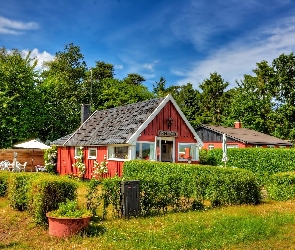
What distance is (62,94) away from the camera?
180 ft

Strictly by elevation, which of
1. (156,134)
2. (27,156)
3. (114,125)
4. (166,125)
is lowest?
(27,156)

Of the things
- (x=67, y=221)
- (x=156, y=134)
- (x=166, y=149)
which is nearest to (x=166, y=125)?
(x=156, y=134)

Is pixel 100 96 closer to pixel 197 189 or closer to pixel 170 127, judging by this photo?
pixel 170 127

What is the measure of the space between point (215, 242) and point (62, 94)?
48564 millimetres

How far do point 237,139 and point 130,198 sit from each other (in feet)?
103

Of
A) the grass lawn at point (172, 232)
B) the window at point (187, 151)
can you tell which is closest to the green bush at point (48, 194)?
the grass lawn at point (172, 232)

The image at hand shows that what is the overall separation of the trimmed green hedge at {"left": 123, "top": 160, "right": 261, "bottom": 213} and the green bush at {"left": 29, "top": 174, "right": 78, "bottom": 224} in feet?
9.15

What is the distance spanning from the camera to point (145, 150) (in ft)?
80.0

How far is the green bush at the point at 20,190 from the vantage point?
13.0 m

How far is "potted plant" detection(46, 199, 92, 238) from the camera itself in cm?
971

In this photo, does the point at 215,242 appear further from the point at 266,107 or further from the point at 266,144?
the point at 266,107

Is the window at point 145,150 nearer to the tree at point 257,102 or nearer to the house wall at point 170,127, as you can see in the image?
the house wall at point 170,127

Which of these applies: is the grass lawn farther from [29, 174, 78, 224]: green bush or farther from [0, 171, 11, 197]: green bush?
[0, 171, 11, 197]: green bush

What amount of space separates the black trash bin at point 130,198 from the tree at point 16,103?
2665 centimetres
